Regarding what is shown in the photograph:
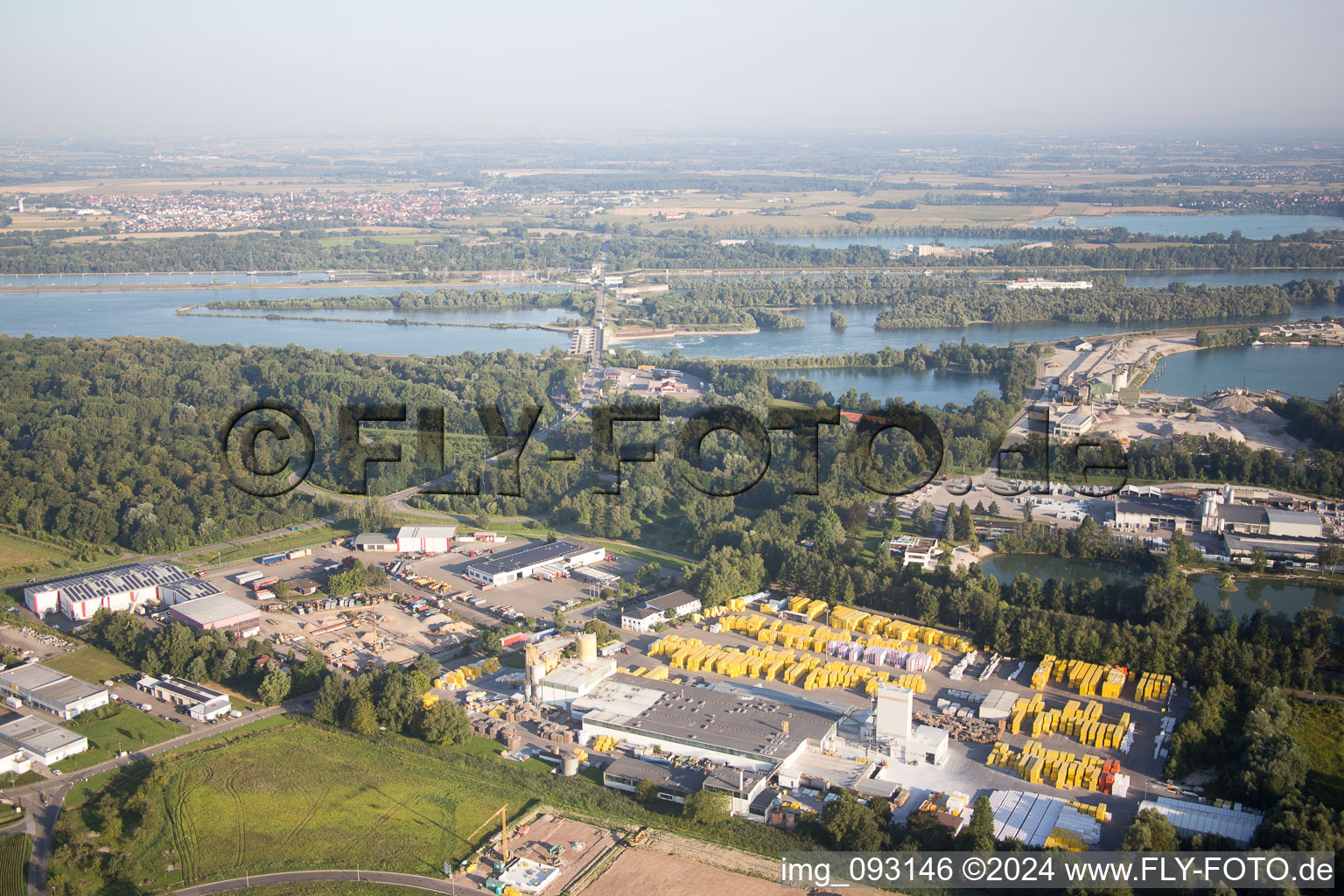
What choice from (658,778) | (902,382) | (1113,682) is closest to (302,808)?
(658,778)

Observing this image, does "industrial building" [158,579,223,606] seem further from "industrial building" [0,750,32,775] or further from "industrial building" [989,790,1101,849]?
"industrial building" [989,790,1101,849]

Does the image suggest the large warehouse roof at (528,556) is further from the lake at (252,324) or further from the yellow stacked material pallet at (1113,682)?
the lake at (252,324)

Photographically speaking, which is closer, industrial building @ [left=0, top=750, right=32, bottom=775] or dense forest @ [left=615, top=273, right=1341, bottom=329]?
industrial building @ [left=0, top=750, right=32, bottom=775]

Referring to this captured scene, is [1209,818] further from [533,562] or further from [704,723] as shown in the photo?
[533,562]

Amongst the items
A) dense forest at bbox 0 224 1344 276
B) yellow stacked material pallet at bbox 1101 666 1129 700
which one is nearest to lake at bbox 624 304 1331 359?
dense forest at bbox 0 224 1344 276

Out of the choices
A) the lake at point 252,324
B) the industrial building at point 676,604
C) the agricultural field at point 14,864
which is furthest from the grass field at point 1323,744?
the lake at point 252,324

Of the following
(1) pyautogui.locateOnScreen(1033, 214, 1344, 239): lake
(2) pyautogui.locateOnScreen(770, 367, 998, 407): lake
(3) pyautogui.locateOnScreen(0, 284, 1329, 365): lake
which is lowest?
(2) pyautogui.locateOnScreen(770, 367, 998, 407): lake
